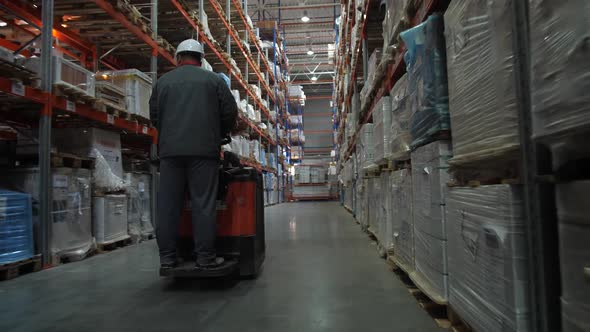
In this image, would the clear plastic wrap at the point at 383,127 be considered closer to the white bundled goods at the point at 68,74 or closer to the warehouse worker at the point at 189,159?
the warehouse worker at the point at 189,159

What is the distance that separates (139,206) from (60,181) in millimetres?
1629

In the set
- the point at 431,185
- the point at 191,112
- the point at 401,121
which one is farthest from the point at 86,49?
the point at 431,185

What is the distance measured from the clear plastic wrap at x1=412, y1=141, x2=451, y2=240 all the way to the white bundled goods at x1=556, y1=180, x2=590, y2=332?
94 centimetres

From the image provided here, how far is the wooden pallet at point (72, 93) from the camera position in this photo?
3.68 m

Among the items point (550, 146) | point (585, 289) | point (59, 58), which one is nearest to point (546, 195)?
point (550, 146)

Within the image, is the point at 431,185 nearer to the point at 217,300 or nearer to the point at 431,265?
the point at 431,265

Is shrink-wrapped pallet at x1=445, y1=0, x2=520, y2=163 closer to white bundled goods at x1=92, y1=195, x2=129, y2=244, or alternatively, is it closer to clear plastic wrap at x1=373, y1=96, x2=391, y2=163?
clear plastic wrap at x1=373, y1=96, x2=391, y2=163

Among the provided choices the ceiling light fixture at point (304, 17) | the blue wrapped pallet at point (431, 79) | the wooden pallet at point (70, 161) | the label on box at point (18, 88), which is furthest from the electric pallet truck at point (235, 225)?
the ceiling light fixture at point (304, 17)

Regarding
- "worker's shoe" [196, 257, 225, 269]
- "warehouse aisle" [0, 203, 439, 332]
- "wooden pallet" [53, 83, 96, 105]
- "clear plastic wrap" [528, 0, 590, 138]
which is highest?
"wooden pallet" [53, 83, 96, 105]

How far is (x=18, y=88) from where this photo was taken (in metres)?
3.23

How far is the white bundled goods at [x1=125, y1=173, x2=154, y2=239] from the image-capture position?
5.12 meters

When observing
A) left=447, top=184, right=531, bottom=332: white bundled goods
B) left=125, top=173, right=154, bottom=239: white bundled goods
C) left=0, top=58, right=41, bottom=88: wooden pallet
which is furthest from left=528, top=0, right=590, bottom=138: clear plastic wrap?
left=125, top=173, right=154, bottom=239: white bundled goods

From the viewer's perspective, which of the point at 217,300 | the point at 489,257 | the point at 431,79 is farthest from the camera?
the point at 217,300

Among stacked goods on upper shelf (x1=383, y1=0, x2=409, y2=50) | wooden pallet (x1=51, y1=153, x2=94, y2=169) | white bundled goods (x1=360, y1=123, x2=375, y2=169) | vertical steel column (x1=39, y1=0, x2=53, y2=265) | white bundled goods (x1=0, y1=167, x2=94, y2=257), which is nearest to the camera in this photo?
stacked goods on upper shelf (x1=383, y1=0, x2=409, y2=50)
